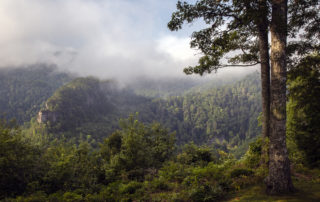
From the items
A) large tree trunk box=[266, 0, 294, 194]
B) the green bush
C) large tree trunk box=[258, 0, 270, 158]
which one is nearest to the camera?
large tree trunk box=[266, 0, 294, 194]

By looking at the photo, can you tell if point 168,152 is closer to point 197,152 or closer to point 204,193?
point 197,152

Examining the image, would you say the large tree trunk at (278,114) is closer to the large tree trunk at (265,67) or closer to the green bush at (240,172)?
the large tree trunk at (265,67)

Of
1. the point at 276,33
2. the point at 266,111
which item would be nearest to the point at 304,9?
the point at 276,33

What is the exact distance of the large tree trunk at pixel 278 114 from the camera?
5.26 meters

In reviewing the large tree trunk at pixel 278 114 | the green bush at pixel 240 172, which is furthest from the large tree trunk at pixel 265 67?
the green bush at pixel 240 172

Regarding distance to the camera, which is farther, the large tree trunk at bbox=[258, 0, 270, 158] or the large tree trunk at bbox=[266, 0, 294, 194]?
the large tree trunk at bbox=[258, 0, 270, 158]

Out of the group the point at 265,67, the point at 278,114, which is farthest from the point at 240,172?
Answer: the point at 265,67

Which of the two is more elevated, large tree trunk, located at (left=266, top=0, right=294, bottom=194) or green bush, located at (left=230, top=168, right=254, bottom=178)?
large tree trunk, located at (left=266, top=0, right=294, bottom=194)

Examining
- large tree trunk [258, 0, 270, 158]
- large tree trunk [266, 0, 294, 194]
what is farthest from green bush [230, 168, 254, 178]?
large tree trunk [266, 0, 294, 194]

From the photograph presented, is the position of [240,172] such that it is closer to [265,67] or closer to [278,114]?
[278,114]

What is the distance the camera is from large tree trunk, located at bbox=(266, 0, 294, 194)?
526cm

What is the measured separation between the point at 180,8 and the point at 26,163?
10143 mm

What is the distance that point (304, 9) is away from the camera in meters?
6.91

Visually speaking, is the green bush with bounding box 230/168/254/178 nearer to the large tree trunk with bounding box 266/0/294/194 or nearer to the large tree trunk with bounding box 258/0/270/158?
the large tree trunk with bounding box 258/0/270/158
